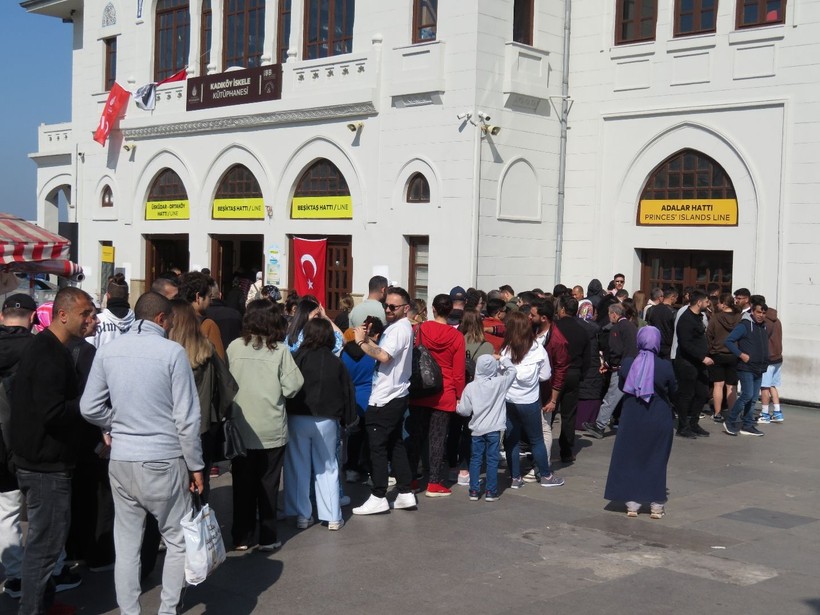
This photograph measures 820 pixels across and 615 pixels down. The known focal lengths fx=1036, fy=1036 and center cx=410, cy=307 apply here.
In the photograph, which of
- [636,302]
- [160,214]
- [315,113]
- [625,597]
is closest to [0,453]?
[625,597]

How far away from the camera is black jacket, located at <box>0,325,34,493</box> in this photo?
6443mm

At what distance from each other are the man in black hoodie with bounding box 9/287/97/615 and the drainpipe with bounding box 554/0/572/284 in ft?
48.0

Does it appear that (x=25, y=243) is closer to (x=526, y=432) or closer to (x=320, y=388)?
(x=320, y=388)

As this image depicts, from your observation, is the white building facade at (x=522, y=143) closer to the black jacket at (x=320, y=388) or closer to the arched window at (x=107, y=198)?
the arched window at (x=107, y=198)

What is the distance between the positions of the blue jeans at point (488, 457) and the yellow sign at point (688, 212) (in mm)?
9698

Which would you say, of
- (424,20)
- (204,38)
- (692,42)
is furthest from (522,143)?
(204,38)

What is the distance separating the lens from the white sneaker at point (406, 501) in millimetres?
9086

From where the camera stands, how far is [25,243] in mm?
10219

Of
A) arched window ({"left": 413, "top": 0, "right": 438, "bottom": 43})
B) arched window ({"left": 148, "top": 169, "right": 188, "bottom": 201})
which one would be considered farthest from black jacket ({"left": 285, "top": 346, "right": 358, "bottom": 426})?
arched window ({"left": 148, "top": 169, "right": 188, "bottom": 201})

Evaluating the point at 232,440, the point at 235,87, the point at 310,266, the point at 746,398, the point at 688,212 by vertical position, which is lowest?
the point at 746,398

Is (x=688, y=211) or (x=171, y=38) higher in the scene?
(x=171, y=38)

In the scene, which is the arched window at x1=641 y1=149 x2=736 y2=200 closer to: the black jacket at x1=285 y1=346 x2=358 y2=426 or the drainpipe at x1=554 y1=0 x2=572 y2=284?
the drainpipe at x1=554 y1=0 x2=572 y2=284

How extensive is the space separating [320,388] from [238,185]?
662 inches

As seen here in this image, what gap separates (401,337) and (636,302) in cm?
868
